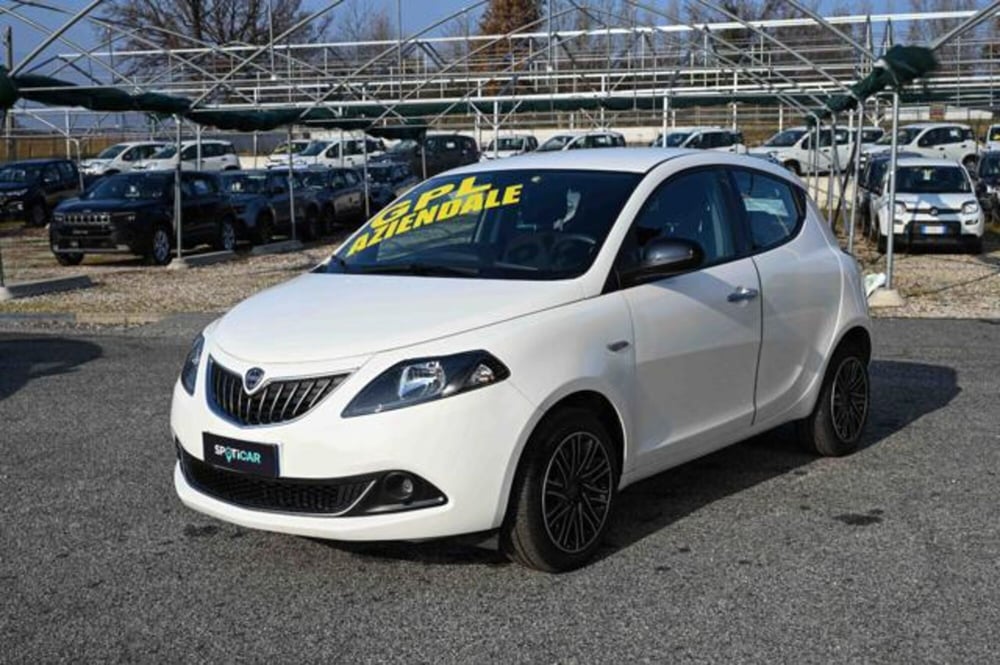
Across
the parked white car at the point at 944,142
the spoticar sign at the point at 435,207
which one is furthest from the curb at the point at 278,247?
the parked white car at the point at 944,142

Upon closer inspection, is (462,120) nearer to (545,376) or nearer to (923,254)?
(923,254)

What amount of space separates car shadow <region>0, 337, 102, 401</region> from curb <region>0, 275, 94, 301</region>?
4103mm

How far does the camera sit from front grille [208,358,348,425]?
473 centimetres

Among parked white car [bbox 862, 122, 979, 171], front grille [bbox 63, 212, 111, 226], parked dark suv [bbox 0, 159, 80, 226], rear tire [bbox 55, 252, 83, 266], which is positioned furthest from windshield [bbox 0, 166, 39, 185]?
parked white car [bbox 862, 122, 979, 171]

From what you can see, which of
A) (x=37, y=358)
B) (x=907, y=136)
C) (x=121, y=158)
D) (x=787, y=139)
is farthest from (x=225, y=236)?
(x=907, y=136)

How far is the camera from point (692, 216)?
6.09 metres

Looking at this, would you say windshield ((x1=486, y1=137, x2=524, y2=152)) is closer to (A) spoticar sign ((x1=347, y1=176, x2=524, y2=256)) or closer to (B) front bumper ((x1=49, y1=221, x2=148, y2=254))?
(B) front bumper ((x1=49, y1=221, x2=148, y2=254))

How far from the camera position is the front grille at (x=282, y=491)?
4.73 m

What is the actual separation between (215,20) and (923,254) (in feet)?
160

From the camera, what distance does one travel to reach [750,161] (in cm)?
676

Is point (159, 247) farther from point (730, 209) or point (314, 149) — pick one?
point (314, 149)

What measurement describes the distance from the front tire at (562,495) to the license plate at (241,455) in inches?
37.1

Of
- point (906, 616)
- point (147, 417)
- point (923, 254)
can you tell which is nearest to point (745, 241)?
point (906, 616)

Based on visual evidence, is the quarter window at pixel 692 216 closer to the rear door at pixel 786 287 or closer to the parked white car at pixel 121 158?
the rear door at pixel 786 287
